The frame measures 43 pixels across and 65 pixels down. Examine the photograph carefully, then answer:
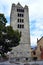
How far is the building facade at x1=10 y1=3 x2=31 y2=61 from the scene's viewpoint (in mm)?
59625

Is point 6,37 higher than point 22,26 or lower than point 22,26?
higher

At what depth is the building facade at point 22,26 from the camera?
5962 centimetres

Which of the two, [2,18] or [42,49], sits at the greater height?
[2,18]

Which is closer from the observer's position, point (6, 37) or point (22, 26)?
point (6, 37)

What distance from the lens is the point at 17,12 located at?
64812 mm

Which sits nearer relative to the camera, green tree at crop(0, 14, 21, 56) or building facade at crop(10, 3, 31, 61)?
green tree at crop(0, 14, 21, 56)

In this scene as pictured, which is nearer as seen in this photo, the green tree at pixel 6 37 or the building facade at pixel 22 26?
the green tree at pixel 6 37

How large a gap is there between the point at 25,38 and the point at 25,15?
9363 mm

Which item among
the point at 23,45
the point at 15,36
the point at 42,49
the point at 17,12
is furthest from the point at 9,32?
the point at 17,12

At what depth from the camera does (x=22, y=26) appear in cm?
6350

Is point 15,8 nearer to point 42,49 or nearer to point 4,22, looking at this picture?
point 42,49

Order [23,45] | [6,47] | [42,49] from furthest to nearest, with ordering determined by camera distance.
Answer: [23,45]
[42,49]
[6,47]

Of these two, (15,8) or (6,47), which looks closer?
(6,47)

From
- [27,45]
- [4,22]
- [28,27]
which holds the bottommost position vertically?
[27,45]
